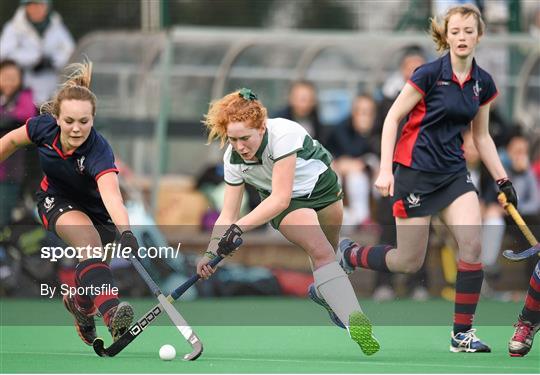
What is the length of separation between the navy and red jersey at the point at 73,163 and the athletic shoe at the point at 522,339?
1970 millimetres

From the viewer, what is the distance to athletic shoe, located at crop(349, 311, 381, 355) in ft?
21.6

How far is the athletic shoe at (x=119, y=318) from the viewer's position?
6.58 m

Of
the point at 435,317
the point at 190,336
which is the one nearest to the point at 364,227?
the point at 435,317

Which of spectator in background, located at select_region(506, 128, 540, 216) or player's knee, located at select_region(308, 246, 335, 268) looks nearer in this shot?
player's knee, located at select_region(308, 246, 335, 268)

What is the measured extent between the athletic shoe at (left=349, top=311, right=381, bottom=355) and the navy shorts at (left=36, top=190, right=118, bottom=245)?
4.08 feet

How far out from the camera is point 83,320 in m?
7.02

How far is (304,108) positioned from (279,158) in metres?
3.84

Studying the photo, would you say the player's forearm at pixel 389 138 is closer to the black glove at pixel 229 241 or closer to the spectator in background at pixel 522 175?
the black glove at pixel 229 241

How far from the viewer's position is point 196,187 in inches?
434

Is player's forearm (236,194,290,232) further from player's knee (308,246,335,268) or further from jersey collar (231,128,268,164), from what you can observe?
player's knee (308,246,335,268)

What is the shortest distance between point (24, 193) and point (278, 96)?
210cm

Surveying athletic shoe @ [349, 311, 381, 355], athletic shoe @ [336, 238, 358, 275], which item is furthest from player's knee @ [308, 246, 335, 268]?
athletic shoe @ [336, 238, 358, 275]

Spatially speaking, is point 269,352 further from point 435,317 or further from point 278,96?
point 278,96

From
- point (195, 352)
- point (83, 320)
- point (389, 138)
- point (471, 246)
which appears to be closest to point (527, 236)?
point (471, 246)
